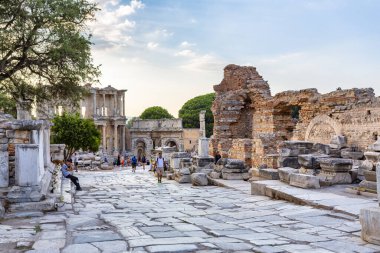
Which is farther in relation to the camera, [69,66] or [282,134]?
[282,134]

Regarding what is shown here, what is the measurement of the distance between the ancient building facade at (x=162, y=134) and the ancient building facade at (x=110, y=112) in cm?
232

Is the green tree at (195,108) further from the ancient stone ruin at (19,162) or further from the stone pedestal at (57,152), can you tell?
the ancient stone ruin at (19,162)

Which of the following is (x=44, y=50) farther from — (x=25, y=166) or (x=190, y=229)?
(x=190, y=229)

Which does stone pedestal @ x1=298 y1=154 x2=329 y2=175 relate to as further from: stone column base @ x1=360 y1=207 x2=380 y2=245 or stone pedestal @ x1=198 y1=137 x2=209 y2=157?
stone pedestal @ x1=198 y1=137 x2=209 y2=157

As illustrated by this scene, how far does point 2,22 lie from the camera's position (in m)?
16.7

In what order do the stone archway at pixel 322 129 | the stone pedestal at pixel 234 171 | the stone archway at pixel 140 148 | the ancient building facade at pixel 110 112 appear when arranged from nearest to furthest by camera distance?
the stone pedestal at pixel 234 171
the stone archway at pixel 322 129
the ancient building facade at pixel 110 112
the stone archway at pixel 140 148

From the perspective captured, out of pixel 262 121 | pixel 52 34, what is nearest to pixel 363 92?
pixel 262 121

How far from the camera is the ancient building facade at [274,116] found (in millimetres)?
14336

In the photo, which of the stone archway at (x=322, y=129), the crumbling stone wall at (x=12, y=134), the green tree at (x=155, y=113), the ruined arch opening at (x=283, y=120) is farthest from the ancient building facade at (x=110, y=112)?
the crumbling stone wall at (x=12, y=134)

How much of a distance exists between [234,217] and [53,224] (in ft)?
10.6

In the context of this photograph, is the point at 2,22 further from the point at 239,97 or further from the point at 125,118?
the point at 125,118

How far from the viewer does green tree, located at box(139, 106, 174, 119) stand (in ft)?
243

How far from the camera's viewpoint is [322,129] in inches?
650

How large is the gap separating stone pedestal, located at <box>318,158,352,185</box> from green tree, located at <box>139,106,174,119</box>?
63672 mm
